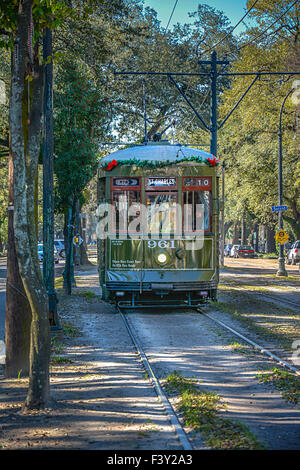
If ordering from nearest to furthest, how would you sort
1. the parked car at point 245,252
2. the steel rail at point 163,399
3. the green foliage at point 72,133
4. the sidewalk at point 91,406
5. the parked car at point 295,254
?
1. the steel rail at point 163,399
2. the sidewalk at point 91,406
3. the green foliage at point 72,133
4. the parked car at point 295,254
5. the parked car at point 245,252

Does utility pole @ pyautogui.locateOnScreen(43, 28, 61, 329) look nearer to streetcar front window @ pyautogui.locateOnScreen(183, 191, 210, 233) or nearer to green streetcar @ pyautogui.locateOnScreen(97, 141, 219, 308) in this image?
green streetcar @ pyautogui.locateOnScreen(97, 141, 219, 308)

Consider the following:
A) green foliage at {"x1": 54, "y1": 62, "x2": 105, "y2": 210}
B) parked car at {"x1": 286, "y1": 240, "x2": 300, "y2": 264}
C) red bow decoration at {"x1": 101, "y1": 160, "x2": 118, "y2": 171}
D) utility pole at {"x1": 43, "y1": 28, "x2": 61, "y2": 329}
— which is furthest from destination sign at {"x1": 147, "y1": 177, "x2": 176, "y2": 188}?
parked car at {"x1": 286, "y1": 240, "x2": 300, "y2": 264}

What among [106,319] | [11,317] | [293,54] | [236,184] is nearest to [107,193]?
[106,319]

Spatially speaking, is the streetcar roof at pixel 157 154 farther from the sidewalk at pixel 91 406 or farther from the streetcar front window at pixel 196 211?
the sidewalk at pixel 91 406

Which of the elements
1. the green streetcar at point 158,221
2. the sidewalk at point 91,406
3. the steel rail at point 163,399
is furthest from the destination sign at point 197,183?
the sidewalk at point 91,406

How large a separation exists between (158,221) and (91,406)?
25.4 feet

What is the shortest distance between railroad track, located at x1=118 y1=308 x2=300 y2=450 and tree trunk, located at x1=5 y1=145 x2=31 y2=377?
74.5 inches

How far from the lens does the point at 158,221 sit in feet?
47.6

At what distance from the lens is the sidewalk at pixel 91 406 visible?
5.89m

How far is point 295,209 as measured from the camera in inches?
1860

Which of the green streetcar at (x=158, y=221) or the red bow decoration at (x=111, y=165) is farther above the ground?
the red bow decoration at (x=111, y=165)

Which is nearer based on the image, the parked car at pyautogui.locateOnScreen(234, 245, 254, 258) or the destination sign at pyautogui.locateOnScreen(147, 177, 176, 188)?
the destination sign at pyautogui.locateOnScreen(147, 177, 176, 188)

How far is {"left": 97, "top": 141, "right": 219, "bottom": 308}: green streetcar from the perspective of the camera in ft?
47.4

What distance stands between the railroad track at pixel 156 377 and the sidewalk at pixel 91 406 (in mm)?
79
